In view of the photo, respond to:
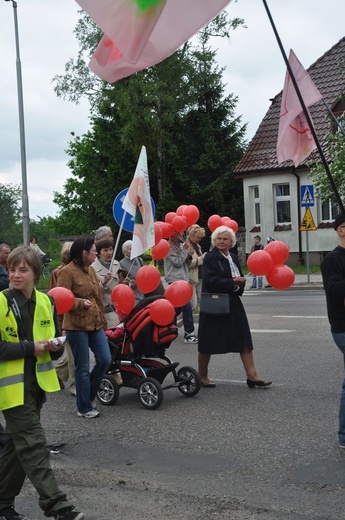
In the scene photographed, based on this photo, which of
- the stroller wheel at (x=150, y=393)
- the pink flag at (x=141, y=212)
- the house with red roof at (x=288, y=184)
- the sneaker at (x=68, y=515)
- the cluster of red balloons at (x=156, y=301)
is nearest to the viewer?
the sneaker at (x=68, y=515)

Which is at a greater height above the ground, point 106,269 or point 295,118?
point 295,118

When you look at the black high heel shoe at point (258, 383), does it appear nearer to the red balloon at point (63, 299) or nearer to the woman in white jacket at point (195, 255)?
the red balloon at point (63, 299)

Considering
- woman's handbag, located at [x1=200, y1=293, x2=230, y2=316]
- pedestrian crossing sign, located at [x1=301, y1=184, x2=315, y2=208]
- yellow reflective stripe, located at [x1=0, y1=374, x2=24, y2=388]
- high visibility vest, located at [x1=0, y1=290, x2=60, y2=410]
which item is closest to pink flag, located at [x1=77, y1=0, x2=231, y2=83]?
high visibility vest, located at [x1=0, y1=290, x2=60, y2=410]

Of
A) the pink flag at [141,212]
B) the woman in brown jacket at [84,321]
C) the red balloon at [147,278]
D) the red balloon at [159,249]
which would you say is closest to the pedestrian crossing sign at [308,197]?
the red balloon at [159,249]

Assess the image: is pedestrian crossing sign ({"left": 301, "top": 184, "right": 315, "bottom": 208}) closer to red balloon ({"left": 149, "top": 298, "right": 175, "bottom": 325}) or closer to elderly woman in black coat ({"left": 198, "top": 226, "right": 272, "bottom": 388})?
elderly woman in black coat ({"left": 198, "top": 226, "right": 272, "bottom": 388})

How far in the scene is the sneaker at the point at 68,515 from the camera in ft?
15.1

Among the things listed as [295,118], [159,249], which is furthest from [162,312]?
[295,118]

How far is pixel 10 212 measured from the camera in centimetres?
4378

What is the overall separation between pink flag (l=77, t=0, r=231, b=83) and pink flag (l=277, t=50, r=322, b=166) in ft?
3.67

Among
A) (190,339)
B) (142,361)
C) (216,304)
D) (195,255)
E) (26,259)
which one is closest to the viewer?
(26,259)

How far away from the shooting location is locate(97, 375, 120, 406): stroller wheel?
8.44 meters

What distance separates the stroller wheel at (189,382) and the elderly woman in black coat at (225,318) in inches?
13.7

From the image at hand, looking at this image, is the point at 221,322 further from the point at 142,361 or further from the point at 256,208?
the point at 256,208

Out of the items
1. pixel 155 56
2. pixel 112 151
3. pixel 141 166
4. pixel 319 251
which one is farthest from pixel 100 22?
pixel 112 151
